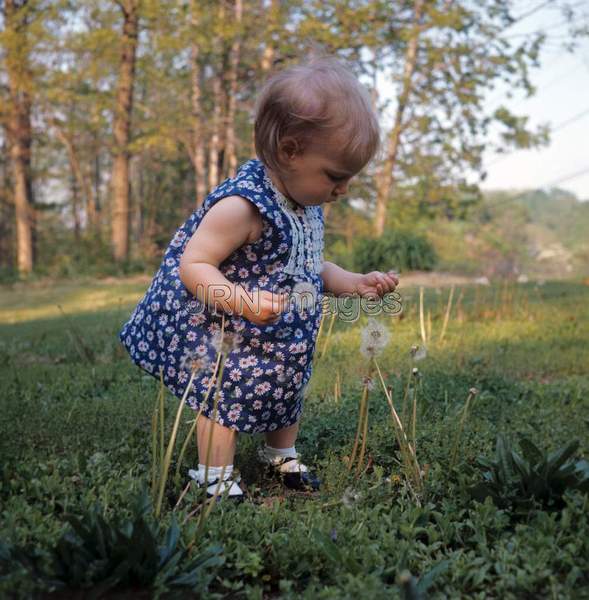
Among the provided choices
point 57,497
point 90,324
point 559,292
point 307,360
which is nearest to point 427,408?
point 307,360

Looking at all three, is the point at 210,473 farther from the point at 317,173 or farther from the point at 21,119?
the point at 21,119

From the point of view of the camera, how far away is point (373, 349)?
2.22 metres

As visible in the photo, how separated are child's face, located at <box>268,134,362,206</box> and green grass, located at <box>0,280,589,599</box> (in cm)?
90

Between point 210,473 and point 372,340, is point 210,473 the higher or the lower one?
the lower one

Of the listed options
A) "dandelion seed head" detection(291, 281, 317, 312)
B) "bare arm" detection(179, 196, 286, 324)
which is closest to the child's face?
"bare arm" detection(179, 196, 286, 324)

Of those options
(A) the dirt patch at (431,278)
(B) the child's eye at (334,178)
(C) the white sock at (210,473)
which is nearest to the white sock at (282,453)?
(C) the white sock at (210,473)

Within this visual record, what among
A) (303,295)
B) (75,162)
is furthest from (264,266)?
(75,162)

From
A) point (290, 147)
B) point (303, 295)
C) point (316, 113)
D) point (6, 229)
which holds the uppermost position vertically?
point (316, 113)

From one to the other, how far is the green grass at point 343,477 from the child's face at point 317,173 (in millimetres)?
899

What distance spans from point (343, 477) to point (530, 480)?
0.60 m

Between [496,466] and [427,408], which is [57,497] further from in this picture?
[427,408]

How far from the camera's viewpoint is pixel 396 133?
1399 cm

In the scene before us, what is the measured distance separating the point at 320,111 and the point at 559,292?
773cm

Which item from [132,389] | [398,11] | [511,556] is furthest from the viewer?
[398,11]
